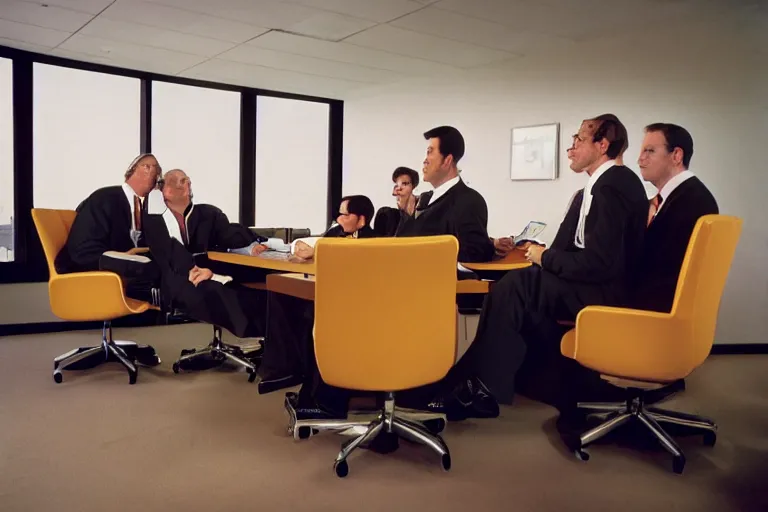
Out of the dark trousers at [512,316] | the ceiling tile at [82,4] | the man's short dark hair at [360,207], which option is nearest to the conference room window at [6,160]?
the ceiling tile at [82,4]

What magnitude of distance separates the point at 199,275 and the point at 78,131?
10.5ft

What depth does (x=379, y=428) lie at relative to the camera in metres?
2.61

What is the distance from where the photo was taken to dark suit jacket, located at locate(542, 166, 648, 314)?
2719 millimetres

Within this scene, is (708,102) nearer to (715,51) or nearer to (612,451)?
(715,51)

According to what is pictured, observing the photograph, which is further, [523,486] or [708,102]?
[708,102]

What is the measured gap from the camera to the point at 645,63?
197 inches

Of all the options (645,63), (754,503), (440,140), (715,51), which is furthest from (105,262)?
(715,51)

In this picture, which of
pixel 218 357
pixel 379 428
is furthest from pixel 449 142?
pixel 218 357

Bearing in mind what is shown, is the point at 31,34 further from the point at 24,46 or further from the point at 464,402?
the point at 464,402

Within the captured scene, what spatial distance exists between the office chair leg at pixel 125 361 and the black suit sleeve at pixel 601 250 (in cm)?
259

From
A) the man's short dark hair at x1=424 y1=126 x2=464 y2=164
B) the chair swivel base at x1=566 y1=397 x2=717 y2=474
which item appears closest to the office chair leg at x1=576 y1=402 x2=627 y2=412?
the chair swivel base at x1=566 y1=397 x2=717 y2=474

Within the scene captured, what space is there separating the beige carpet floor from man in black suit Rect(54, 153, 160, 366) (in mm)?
679

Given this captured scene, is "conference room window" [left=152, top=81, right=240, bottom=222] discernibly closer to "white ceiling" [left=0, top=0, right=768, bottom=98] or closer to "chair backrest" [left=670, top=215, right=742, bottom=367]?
"white ceiling" [left=0, top=0, right=768, bottom=98]

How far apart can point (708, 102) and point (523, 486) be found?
3.75 metres
